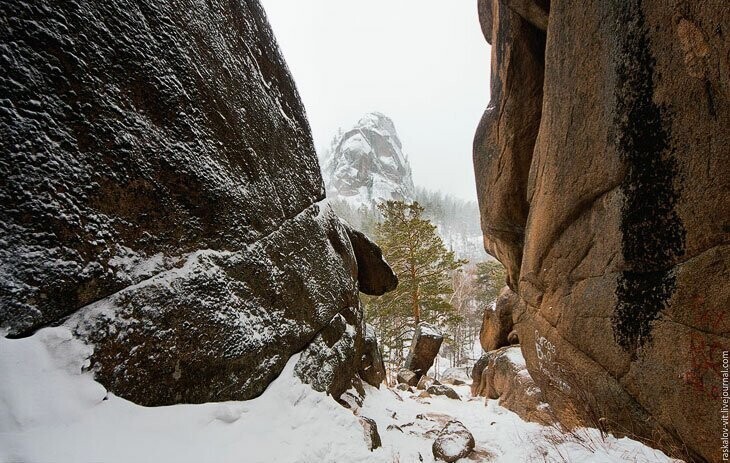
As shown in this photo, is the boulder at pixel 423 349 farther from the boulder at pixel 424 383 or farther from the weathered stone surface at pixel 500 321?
the weathered stone surface at pixel 500 321

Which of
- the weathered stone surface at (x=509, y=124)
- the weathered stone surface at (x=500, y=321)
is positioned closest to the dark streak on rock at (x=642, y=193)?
the weathered stone surface at (x=509, y=124)

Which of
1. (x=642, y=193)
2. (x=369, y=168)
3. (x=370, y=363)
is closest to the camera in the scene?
(x=642, y=193)

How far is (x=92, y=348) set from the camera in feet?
8.01

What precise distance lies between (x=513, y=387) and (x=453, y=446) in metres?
4.89

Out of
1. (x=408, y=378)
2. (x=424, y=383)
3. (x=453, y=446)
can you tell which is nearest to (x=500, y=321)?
(x=424, y=383)

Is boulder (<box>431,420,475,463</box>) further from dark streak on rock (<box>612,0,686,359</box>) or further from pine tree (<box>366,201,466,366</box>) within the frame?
pine tree (<box>366,201,466,366</box>)

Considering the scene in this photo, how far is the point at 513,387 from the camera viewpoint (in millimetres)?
8625

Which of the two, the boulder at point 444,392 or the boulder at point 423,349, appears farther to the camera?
the boulder at point 423,349

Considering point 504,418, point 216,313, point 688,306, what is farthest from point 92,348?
point 504,418

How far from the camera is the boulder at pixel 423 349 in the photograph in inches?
588

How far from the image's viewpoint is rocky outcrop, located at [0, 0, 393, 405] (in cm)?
231

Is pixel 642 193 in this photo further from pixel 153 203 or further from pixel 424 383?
pixel 424 383

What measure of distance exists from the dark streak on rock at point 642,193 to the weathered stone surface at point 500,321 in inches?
372

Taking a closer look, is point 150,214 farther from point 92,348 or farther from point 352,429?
point 352,429
